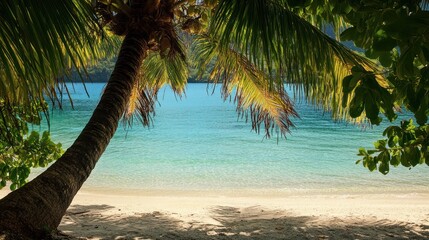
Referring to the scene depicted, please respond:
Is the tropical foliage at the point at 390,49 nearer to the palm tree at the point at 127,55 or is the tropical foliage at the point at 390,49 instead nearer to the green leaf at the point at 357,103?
the green leaf at the point at 357,103

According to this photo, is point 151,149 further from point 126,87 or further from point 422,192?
point 126,87

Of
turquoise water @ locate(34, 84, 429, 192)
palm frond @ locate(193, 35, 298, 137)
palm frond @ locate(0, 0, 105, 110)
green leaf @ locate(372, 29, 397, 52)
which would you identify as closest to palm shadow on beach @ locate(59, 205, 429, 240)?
palm frond @ locate(193, 35, 298, 137)

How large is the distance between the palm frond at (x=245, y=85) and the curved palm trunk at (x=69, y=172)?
186 cm

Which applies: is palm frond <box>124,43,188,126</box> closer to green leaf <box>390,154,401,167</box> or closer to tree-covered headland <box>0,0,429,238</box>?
tree-covered headland <box>0,0,429,238</box>

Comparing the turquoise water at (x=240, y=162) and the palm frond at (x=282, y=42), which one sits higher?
the palm frond at (x=282, y=42)

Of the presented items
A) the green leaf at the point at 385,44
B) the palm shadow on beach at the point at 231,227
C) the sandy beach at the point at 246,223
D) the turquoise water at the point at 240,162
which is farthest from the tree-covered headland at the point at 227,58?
the turquoise water at the point at 240,162

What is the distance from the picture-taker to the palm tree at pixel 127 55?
2217 millimetres

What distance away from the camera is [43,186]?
2.50m

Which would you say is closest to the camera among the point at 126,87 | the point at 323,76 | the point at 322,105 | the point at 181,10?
the point at 126,87

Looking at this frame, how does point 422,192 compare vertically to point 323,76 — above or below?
below

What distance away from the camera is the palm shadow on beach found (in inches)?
195

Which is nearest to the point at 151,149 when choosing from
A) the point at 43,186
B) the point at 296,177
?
the point at 296,177

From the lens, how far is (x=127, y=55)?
369cm

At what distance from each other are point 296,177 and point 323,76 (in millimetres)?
9997
